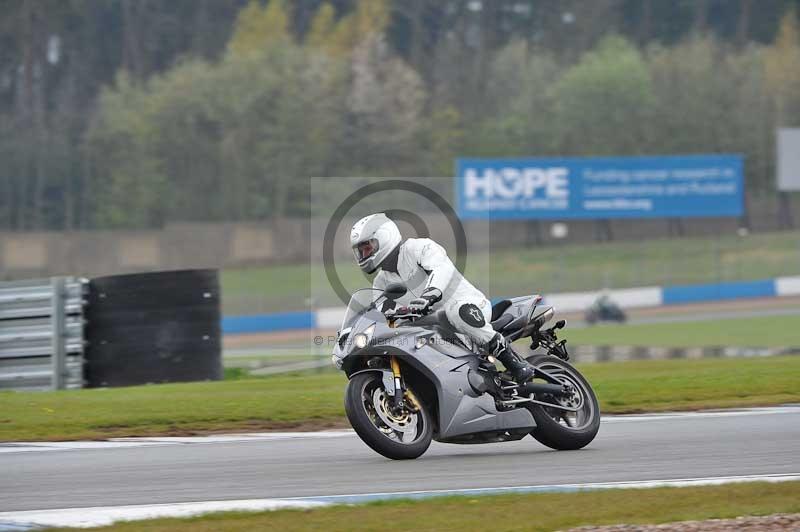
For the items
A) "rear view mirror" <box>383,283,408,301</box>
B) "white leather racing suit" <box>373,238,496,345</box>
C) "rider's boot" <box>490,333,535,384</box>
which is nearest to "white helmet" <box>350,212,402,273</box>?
"white leather racing suit" <box>373,238,496,345</box>

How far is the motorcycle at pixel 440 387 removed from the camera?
30.1ft

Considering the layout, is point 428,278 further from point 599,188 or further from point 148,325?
point 599,188

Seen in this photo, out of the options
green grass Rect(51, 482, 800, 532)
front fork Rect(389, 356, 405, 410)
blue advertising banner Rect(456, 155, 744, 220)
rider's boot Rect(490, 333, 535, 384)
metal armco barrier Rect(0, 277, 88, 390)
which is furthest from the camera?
blue advertising banner Rect(456, 155, 744, 220)

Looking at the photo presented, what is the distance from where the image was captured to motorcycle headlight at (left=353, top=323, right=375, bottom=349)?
358 inches

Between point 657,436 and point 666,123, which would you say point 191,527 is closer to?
point 657,436

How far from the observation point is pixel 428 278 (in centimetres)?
928

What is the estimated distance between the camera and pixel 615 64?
244 ft

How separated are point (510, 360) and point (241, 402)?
4447 millimetres

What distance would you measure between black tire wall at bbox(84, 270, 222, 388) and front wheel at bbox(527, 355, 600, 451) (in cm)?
632

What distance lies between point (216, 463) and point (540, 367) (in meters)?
2.49

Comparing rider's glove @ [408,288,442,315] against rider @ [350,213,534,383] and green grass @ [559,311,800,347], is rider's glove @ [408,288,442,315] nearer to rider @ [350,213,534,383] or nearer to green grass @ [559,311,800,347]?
rider @ [350,213,534,383]

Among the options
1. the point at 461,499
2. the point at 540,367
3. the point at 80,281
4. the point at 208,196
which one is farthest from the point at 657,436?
the point at 208,196

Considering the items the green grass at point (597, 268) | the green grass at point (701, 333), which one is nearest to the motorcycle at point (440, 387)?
the green grass at point (701, 333)

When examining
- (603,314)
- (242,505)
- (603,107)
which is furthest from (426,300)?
(603,107)
